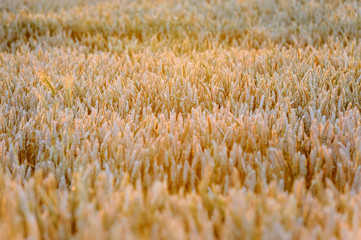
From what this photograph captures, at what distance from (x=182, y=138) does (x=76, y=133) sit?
519 mm

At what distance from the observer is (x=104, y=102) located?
207 centimetres

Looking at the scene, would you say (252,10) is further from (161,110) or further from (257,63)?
(161,110)

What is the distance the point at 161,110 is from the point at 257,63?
1048 mm

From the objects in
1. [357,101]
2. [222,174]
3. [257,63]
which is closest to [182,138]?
[222,174]

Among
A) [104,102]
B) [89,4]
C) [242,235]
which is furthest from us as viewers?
[89,4]

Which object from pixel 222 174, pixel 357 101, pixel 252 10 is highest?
pixel 252 10

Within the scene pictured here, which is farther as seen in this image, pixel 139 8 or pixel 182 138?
pixel 139 8

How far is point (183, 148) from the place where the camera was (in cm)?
158

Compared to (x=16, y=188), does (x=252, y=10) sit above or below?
above

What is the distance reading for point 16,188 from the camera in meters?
1.14

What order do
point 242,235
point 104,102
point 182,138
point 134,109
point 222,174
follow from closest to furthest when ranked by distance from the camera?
point 242,235 → point 222,174 → point 182,138 → point 134,109 → point 104,102

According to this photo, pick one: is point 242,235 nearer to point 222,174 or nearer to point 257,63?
point 222,174

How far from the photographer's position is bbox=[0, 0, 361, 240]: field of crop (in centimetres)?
100

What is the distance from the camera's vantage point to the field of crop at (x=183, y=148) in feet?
3.28
